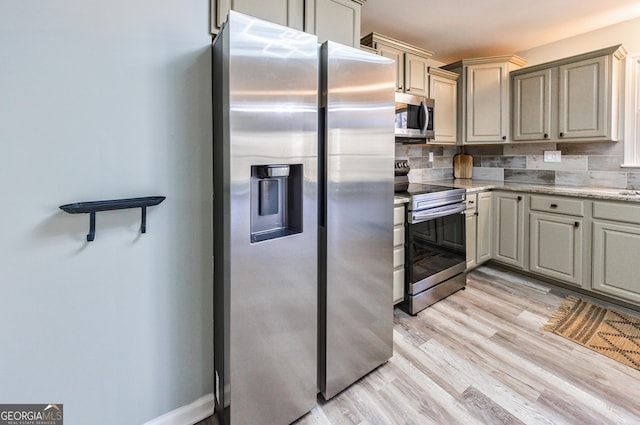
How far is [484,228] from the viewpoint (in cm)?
327

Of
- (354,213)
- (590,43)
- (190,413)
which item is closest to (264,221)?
(354,213)

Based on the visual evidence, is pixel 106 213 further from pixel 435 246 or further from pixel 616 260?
pixel 616 260

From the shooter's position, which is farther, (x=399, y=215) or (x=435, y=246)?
(x=435, y=246)

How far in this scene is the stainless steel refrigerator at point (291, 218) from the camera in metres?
1.23

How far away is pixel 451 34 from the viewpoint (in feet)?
10.1

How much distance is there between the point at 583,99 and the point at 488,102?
2.72 feet

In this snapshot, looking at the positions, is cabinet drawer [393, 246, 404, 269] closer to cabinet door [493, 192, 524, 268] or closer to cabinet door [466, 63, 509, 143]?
cabinet door [493, 192, 524, 268]

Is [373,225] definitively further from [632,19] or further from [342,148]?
[632,19]

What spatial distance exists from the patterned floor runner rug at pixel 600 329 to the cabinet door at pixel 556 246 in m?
0.30

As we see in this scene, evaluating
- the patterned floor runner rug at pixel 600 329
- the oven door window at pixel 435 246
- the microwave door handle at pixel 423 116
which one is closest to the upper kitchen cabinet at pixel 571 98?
the microwave door handle at pixel 423 116

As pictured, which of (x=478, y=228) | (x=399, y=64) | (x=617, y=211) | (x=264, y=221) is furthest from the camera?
(x=478, y=228)

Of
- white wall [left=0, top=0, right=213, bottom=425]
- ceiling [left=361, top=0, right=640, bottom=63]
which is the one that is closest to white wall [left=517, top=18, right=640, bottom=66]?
ceiling [left=361, top=0, right=640, bottom=63]

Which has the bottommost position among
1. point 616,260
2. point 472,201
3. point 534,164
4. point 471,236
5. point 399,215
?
point 616,260

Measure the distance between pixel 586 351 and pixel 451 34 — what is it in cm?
292
